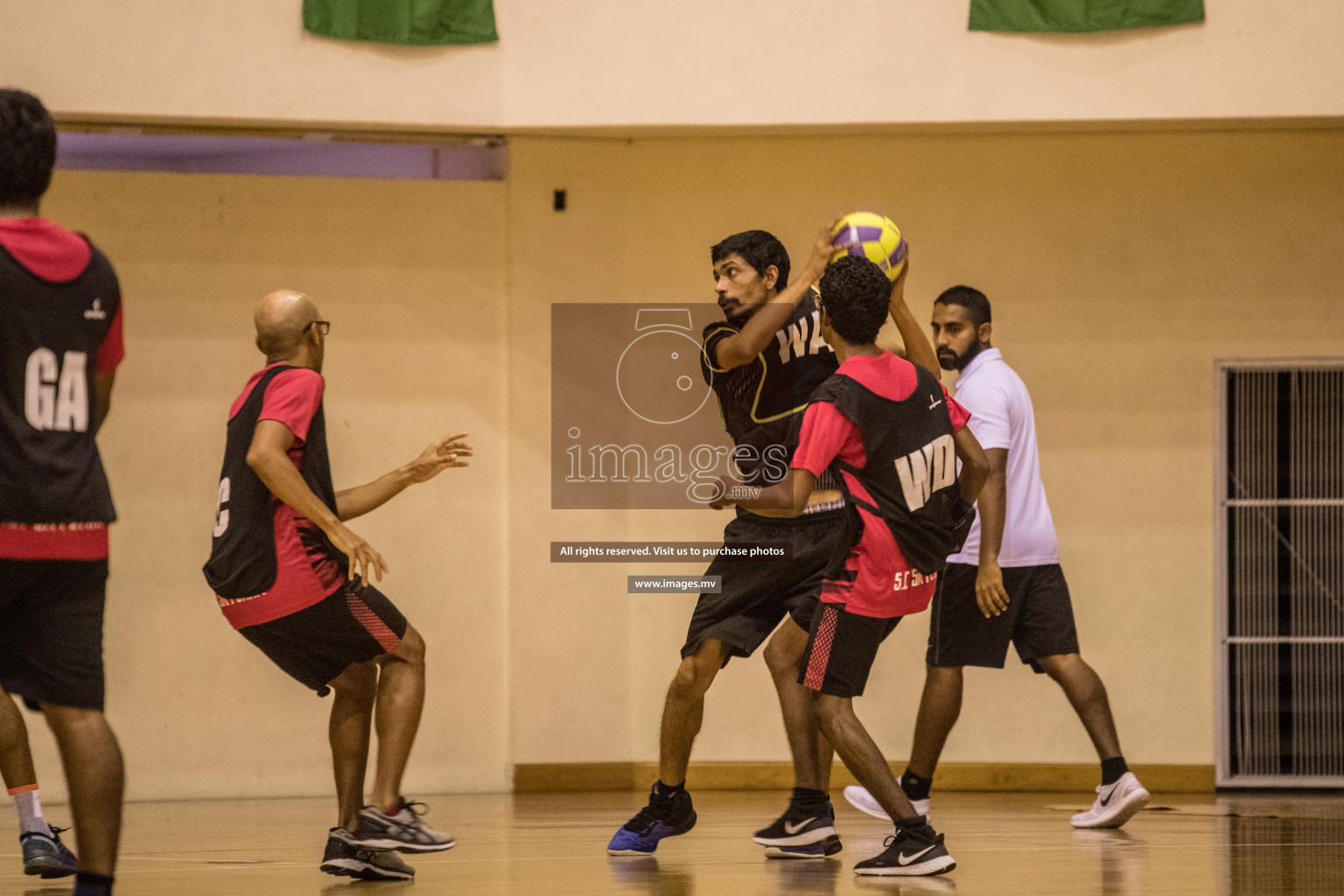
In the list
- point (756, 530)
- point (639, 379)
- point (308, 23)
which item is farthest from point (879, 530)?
point (308, 23)

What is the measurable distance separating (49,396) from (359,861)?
5.52ft

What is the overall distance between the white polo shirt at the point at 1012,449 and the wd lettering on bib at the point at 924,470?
99 cm

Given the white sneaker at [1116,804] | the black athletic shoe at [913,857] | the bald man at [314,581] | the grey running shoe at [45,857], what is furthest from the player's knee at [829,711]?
the grey running shoe at [45,857]

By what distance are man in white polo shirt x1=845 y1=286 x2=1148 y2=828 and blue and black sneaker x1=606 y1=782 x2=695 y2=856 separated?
1.02 metres

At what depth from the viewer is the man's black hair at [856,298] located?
13.0ft

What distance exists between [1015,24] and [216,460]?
4061mm

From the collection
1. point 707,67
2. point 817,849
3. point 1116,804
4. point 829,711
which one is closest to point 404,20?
point 707,67

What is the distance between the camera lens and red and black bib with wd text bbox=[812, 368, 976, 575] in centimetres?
388

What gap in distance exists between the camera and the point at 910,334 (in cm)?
436

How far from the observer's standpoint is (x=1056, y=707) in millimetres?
6301

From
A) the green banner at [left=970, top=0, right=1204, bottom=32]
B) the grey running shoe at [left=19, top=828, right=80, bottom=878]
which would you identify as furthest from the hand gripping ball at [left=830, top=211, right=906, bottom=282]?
the grey running shoe at [left=19, top=828, right=80, bottom=878]

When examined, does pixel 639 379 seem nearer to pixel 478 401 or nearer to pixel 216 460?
pixel 478 401

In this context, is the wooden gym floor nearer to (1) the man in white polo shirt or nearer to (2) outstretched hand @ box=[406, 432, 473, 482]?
(1) the man in white polo shirt

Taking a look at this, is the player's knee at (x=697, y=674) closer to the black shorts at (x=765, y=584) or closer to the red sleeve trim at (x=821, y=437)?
the black shorts at (x=765, y=584)
